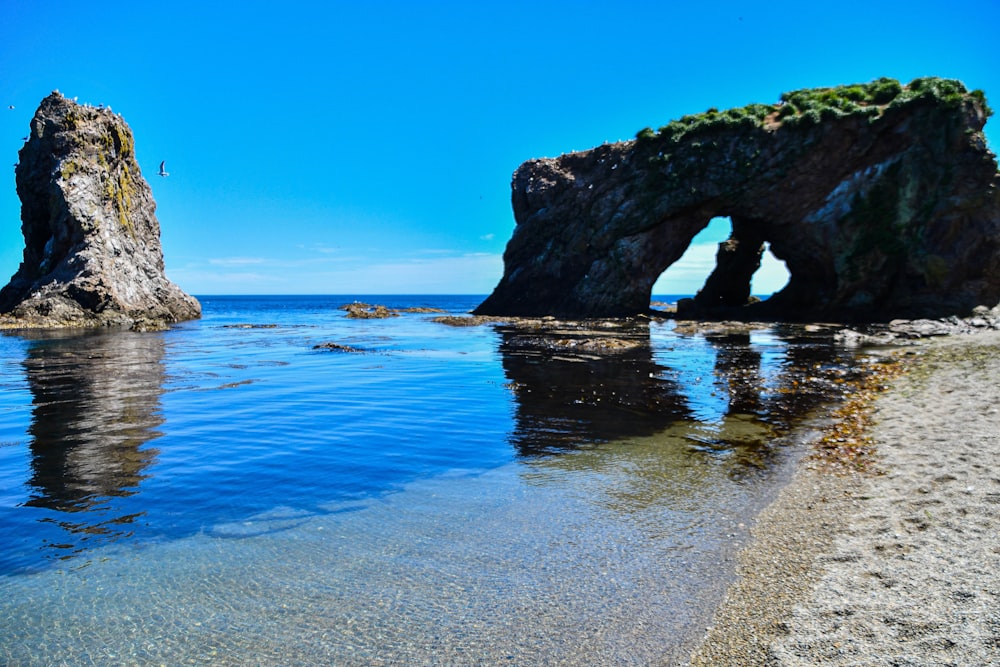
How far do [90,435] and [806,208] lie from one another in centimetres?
4861

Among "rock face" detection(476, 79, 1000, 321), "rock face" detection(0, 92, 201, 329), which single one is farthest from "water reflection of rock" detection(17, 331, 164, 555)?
"rock face" detection(476, 79, 1000, 321)

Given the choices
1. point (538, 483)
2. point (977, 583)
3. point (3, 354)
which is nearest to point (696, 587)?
point (977, 583)

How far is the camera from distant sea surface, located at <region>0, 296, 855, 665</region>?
4.76 m

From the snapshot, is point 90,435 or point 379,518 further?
point 90,435

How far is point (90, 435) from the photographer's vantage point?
11.6 m

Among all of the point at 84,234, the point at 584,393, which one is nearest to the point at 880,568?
the point at 584,393

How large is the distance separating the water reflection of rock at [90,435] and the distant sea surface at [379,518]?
0.07 meters

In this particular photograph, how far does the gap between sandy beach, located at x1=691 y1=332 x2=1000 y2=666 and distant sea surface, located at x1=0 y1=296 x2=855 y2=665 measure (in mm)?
390

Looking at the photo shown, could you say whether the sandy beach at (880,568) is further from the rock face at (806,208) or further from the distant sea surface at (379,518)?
the rock face at (806,208)

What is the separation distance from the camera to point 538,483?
28.8 feet

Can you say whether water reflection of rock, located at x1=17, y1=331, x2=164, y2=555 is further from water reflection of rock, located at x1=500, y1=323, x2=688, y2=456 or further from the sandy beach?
the sandy beach

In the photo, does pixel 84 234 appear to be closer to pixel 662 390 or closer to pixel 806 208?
pixel 662 390

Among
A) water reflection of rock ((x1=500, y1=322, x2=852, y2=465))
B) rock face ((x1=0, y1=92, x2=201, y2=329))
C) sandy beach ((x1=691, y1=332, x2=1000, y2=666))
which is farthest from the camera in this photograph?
rock face ((x1=0, y1=92, x2=201, y2=329))

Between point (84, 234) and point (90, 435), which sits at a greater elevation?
point (84, 234)
